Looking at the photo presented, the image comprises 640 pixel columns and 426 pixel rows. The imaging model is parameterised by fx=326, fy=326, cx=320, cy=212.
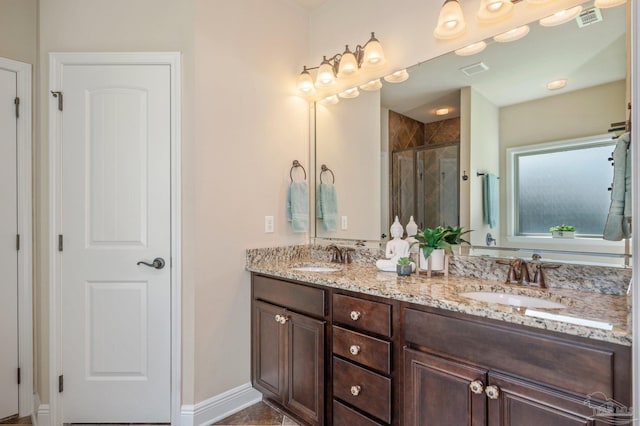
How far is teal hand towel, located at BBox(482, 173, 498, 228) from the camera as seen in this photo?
1689 mm

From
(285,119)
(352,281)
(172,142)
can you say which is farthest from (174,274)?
(285,119)

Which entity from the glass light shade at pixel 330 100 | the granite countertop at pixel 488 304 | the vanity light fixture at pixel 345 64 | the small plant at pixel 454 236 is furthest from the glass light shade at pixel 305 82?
the small plant at pixel 454 236

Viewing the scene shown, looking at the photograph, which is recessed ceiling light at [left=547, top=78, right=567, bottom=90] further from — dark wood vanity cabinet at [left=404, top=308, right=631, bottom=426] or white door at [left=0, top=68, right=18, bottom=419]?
white door at [left=0, top=68, right=18, bottom=419]

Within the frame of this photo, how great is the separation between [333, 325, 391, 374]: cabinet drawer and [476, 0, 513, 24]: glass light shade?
1.67 m

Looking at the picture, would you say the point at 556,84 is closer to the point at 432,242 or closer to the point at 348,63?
the point at 432,242

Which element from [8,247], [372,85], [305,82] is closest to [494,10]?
[372,85]

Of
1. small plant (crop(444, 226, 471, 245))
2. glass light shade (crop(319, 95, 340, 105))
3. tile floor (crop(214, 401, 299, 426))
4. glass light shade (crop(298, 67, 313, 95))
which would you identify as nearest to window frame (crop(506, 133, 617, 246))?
small plant (crop(444, 226, 471, 245))

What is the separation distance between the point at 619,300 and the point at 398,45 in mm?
1741

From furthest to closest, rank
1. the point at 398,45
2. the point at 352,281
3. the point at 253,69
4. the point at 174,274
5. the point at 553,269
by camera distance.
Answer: the point at 253,69 → the point at 398,45 → the point at 174,274 → the point at 352,281 → the point at 553,269

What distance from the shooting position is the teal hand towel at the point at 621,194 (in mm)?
1292

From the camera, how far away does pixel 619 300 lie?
1.24 meters

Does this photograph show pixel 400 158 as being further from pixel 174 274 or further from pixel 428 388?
pixel 174 274

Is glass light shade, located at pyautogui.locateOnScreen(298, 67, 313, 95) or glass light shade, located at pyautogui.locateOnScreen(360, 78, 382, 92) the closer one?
glass light shade, located at pyautogui.locateOnScreen(360, 78, 382, 92)

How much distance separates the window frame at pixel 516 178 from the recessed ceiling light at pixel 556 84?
0.25 m
